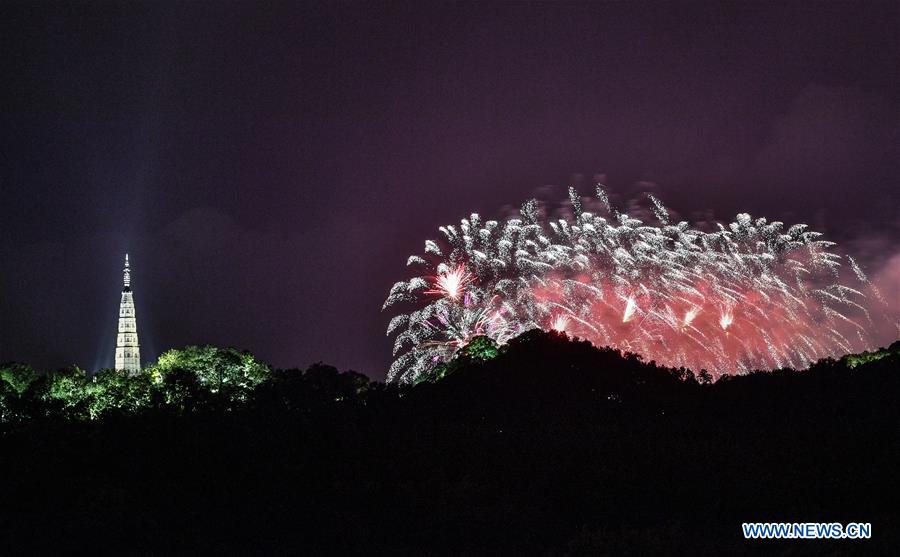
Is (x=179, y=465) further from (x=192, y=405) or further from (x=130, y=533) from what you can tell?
(x=192, y=405)

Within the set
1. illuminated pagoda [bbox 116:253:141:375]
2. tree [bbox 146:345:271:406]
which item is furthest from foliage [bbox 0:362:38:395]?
illuminated pagoda [bbox 116:253:141:375]

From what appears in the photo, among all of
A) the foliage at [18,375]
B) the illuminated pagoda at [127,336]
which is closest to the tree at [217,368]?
the foliage at [18,375]

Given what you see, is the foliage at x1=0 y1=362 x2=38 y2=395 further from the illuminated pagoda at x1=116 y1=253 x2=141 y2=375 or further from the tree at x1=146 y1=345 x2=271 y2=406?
the illuminated pagoda at x1=116 y1=253 x2=141 y2=375

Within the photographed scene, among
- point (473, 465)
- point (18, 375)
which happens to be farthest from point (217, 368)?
point (473, 465)

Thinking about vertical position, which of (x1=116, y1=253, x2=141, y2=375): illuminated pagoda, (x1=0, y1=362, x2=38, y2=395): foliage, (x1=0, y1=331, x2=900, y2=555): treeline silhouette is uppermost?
(x1=116, y1=253, x2=141, y2=375): illuminated pagoda

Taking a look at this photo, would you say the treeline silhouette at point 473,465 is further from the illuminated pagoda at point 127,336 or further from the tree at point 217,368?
the illuminated pagoda at point 127,336

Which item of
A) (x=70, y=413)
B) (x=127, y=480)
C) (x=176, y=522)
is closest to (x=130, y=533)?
(x=176, y=522)
